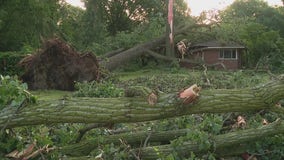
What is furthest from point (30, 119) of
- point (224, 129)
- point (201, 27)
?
point (201, 27)

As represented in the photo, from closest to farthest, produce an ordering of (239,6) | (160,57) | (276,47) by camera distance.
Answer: (160,57)
(276,47)
(239,6)

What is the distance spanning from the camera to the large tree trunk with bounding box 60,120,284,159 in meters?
4.10

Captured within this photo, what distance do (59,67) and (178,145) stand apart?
486 inches

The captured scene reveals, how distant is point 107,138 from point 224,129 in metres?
1.24

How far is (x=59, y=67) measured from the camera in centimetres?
1599

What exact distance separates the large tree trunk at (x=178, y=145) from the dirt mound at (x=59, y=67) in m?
11.2

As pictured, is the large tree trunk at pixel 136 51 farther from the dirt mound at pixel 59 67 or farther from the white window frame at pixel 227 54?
the white window frame at pixel 227 54

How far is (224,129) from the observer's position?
482cm

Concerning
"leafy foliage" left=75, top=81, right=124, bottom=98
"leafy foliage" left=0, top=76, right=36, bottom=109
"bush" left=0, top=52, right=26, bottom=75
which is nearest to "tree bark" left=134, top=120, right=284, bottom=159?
"leafy foliage" left=0, top=76, right=36, bottom=109

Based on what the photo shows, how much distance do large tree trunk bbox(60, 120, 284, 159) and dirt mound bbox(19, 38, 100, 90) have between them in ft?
36.8

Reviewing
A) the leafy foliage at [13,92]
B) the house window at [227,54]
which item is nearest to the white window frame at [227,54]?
the house window at [227,54]

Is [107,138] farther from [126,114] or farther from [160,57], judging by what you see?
[160,57]

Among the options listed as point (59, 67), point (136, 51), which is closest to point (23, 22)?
point (136, 51)

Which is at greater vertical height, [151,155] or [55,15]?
[55,15]
